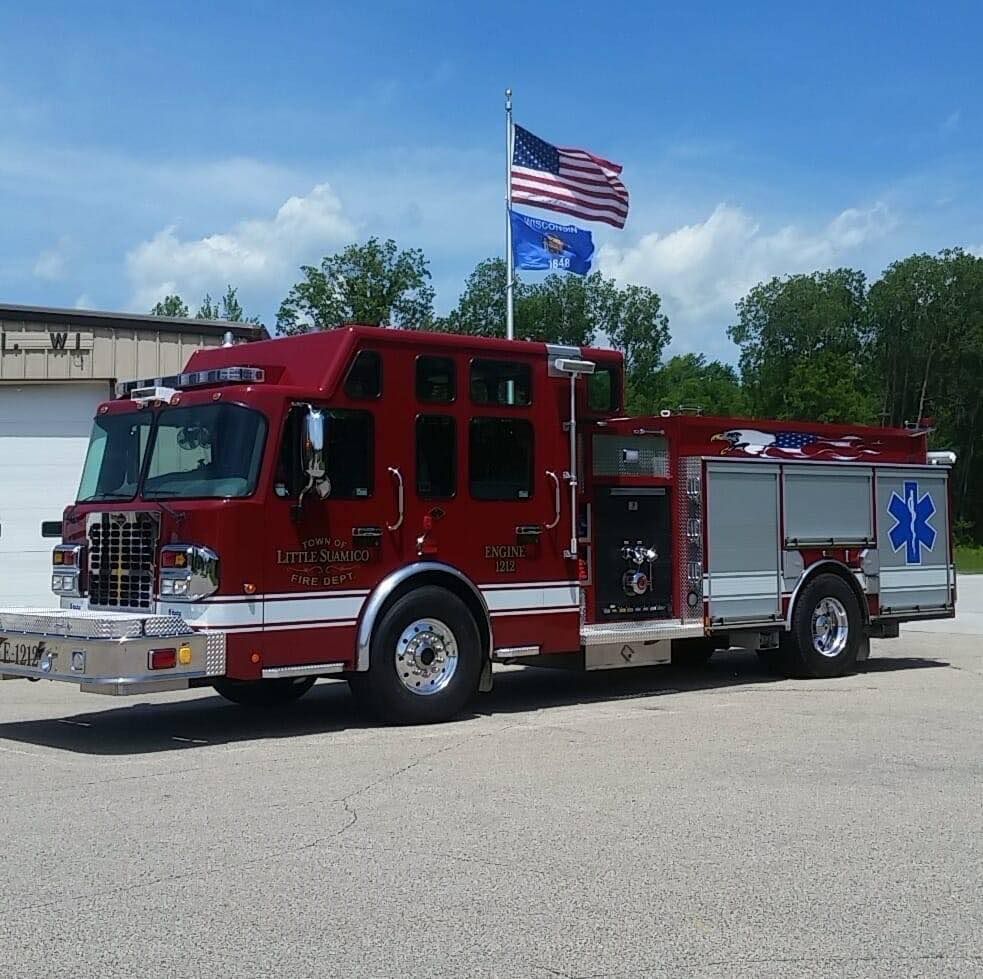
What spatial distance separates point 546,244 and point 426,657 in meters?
11.3

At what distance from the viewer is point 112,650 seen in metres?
9.05

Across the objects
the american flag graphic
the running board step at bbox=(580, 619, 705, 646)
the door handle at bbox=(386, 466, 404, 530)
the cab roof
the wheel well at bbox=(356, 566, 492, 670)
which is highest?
the cab roof

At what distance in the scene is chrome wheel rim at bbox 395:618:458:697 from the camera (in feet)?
34.1

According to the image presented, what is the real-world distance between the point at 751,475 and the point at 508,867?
295 inches

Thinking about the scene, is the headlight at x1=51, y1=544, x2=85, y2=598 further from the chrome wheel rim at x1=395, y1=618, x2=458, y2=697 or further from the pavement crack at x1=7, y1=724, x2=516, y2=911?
the pavement crack at x1=7, y1=724, x2=516, y2=911

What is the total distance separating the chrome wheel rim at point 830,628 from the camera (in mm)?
13758

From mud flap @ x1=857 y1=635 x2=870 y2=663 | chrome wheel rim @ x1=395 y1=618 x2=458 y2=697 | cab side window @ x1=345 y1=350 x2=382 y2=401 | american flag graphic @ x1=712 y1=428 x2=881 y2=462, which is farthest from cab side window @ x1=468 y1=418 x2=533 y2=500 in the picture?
mud flap @ x1=857 y1=635 x2=870 y2=663

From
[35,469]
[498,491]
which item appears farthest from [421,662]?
[35,469]

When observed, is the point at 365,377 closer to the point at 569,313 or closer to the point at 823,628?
the point at 823,628

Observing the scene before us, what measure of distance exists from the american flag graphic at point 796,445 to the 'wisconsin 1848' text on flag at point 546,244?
23.8ft

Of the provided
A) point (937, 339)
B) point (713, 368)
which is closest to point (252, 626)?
point (937, 339)

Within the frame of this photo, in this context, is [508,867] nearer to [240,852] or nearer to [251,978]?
[240,852]

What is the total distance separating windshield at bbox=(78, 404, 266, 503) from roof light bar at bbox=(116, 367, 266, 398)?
0.20 metres

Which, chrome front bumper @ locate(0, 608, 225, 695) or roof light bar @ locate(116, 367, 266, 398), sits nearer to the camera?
chrome front bumper @ locate(0, 608, 225, 695)
